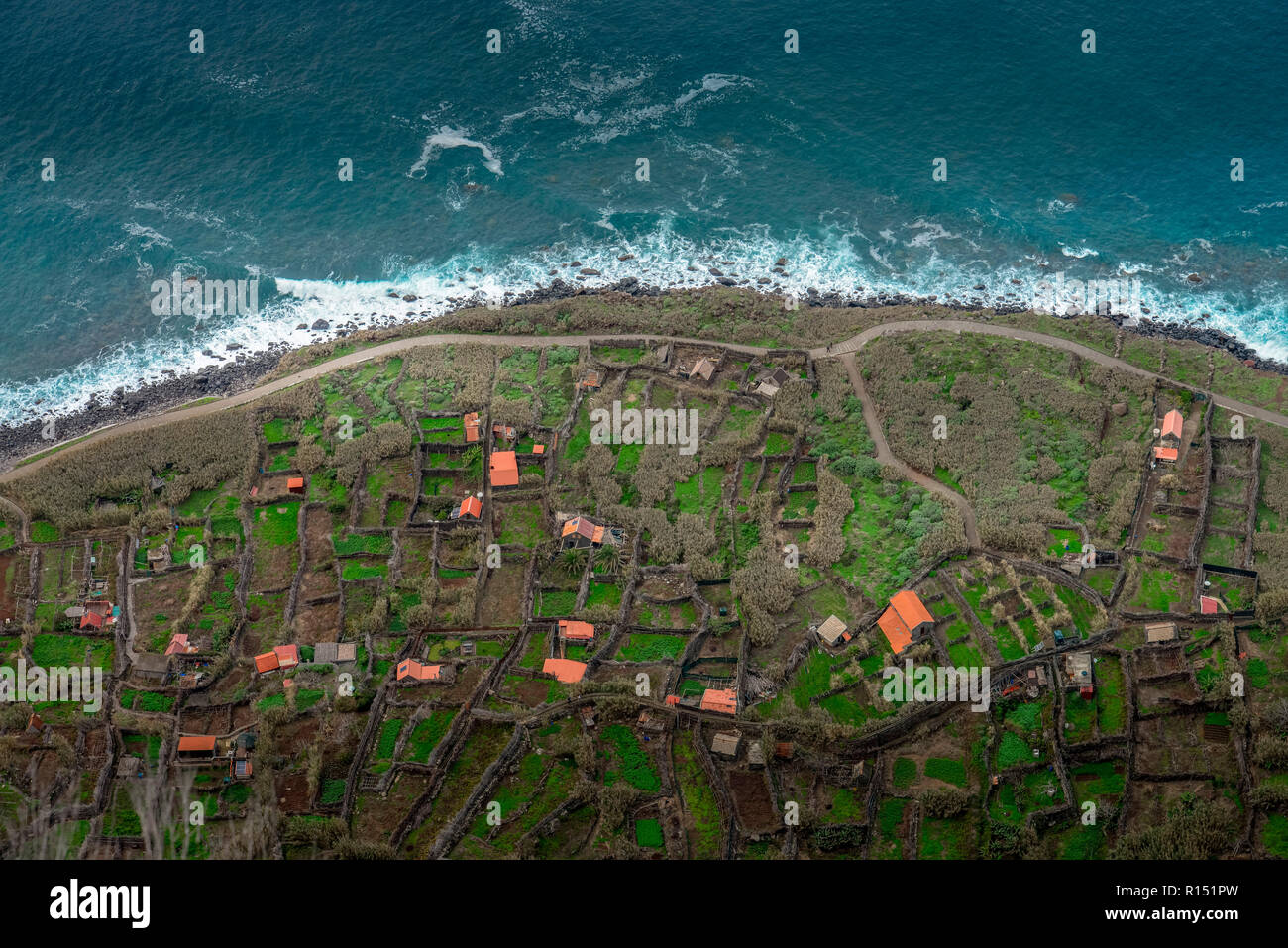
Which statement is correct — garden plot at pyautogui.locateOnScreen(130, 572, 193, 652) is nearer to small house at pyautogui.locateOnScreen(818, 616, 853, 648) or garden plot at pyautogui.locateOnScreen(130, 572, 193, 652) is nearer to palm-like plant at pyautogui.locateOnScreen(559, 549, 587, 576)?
palm-like plant at pyautogui.locateOnScreen(559, 549, 587, 576)

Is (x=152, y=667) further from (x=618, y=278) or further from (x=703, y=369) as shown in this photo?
(x=618, y=278)

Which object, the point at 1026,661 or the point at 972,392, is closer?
the point at 1026,661

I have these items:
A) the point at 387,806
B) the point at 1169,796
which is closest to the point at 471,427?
the point at 387,806

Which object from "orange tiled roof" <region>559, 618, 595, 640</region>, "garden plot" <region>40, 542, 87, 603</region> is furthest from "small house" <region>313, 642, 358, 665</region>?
"garden plot" <region>40, 542, 87, 603</region>

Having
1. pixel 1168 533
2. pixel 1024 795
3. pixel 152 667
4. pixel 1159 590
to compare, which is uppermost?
pixel 1168 533

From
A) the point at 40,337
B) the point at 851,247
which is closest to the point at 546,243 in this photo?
the point at 851,247

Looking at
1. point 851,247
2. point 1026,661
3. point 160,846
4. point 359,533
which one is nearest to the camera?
point 160,846

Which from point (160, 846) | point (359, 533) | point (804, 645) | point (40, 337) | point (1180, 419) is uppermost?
point (40, 337)

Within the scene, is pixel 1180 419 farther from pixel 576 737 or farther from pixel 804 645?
pixel 576 737
